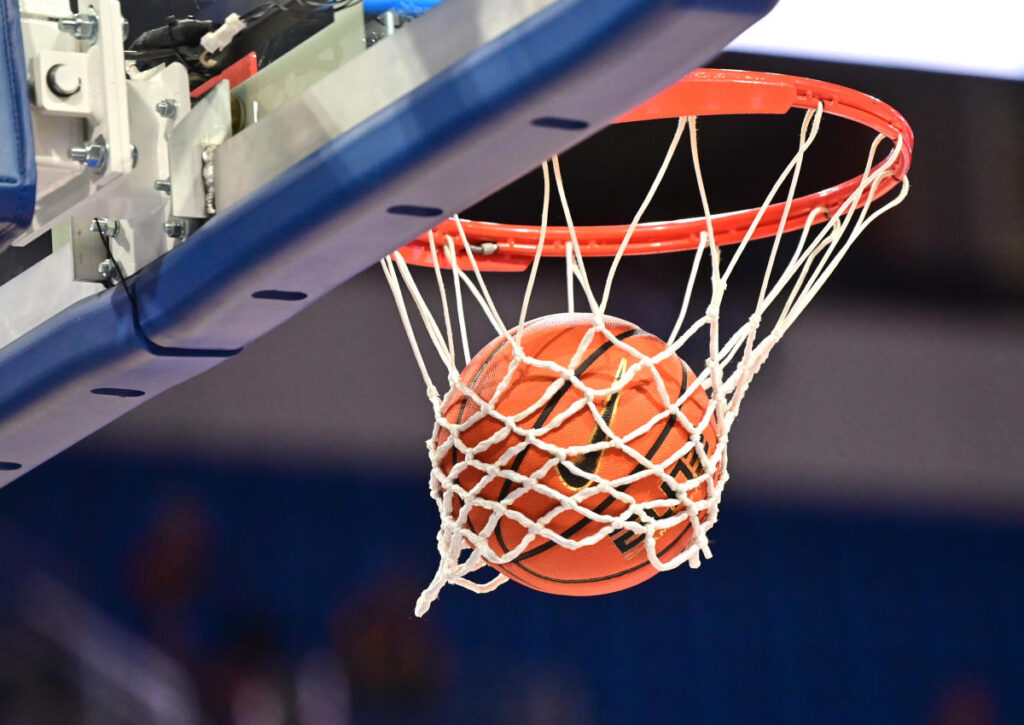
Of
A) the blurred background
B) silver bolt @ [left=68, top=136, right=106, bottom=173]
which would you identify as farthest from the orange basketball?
the blurred background

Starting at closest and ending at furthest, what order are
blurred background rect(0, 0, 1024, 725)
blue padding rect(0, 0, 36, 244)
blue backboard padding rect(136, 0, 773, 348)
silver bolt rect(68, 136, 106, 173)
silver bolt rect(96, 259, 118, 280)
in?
blue backboard padding rect(136, 0, 773, 348), blue padding rect(0, 0, 36, 244), silver bolt rect(68, 136, 106, 173), silver bolt rect(96, 259, 118, 280), blurred background rect(0, 0, 1024, 725)

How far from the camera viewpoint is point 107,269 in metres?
1.13

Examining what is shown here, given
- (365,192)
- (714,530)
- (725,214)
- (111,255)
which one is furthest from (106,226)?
(714,530)

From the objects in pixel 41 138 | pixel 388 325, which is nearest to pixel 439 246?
pixel 41 138

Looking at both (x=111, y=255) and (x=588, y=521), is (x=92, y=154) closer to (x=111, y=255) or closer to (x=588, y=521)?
(x=111, y=255)

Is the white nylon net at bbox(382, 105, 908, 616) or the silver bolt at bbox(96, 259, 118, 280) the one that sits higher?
the silver bolt at bbox(96, 259, 118, 280)

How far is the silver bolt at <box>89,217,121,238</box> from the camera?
3.61ft

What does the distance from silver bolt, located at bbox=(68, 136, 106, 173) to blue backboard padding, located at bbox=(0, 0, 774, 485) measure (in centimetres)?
8

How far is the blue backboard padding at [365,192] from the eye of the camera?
0.75 m

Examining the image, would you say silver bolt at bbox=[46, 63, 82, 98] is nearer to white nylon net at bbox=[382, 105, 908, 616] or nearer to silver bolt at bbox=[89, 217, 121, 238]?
silver bolt at bbox=[89, 217, 121, 238]

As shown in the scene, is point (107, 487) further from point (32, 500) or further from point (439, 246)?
point (439, 246)

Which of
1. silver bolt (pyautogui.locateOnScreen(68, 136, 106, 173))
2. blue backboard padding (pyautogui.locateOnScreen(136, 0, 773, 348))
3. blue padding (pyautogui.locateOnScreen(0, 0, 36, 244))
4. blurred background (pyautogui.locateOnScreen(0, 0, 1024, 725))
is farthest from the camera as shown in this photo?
blurred background (pyautogui.locateOnScreen(0, 0, 1024, 725))

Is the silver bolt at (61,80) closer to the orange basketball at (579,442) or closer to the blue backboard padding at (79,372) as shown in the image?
the blue backboard padding at (79,372)

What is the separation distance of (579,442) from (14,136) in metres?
0.64
